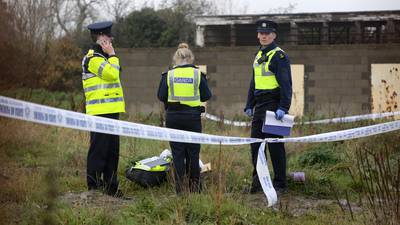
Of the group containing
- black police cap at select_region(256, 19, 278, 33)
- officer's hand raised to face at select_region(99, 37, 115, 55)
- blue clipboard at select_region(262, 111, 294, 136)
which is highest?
black police cap at select_region(256, 19, 278, 33)

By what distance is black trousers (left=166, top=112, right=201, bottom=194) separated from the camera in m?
5.53

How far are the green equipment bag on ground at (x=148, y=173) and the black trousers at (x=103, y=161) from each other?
28cm

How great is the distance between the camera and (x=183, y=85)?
18.3 feet

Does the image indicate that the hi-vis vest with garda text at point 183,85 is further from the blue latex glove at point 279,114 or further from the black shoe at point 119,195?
the black shoe at point 119,195

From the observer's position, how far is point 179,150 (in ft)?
18.1

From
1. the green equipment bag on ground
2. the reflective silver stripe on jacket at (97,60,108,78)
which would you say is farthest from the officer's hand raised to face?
the green equipment bag on ground

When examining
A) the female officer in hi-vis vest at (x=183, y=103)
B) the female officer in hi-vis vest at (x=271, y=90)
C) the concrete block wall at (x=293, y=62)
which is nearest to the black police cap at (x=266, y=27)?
the female officer in hi-vis vest at (x=271, y=90)

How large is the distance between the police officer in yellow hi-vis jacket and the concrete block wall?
9.93 m

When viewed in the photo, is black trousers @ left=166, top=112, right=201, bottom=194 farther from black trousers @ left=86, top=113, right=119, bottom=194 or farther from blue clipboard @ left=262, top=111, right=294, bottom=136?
blue clipboard @ left=262, top=111, right=294, bottom=136

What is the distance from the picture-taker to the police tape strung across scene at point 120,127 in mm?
3467

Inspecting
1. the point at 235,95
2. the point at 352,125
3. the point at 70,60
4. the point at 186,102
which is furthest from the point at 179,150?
the point at 70,60

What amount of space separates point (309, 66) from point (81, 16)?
2110 cm

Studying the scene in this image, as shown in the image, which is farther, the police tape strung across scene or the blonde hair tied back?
the blonde hair tied back

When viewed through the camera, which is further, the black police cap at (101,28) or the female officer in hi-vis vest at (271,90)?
the female officer in hi-vis vest at (271,90)
